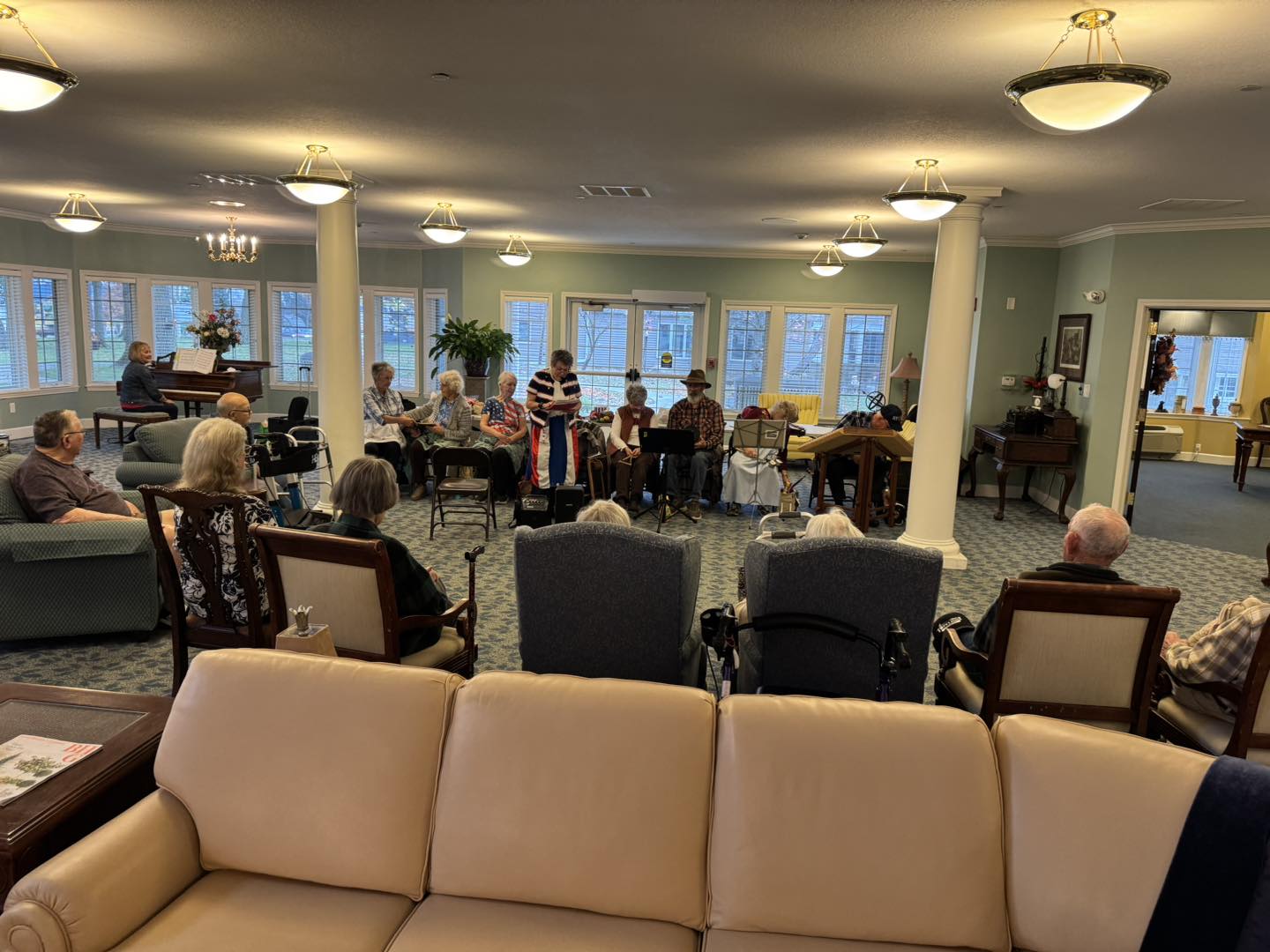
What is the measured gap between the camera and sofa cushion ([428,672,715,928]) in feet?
6.62

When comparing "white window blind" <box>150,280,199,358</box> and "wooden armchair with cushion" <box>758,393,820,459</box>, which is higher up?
"white window blind" <box>150,280,199,358</box>

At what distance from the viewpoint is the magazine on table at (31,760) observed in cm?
210

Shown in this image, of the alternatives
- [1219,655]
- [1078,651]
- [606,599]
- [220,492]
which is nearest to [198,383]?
[220,492]

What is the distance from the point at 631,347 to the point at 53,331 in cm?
805

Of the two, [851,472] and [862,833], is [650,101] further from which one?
[851,472]

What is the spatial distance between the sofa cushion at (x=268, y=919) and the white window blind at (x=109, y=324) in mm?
12923

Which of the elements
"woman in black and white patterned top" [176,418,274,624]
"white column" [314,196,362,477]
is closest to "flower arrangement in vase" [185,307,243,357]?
"white column" [314,196,362,477]

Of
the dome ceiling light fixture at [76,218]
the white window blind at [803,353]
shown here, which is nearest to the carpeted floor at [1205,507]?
the white window blind at [803,353]

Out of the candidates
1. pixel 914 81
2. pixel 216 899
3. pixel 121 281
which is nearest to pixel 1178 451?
pixel 914 81

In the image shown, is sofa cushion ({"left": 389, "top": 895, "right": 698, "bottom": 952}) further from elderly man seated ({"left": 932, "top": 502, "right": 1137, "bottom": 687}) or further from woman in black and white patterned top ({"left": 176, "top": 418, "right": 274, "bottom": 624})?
woman in black and white patterned top ({"left": 176, "top": 418, "right": 274, "bottom": 624})

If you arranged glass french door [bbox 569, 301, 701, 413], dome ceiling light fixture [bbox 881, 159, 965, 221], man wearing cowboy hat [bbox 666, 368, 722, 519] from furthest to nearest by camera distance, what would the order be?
glass french door [bbox 569, 301, 701, 413], man wearing cowboy hat [bbox 666, 368, 722, 519], dome ceiling light fixture [bbox 881, 159, 965, 221]

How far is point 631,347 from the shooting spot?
41.8 feet

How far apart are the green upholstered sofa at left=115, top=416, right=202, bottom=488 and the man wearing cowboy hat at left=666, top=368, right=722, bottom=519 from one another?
13.8 feet

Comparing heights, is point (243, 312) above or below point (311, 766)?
above
